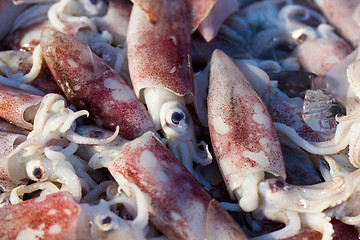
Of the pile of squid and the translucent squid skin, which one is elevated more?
the pile of squid

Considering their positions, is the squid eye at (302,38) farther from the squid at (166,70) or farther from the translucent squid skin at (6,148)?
the translucent squid skin at (6,148)

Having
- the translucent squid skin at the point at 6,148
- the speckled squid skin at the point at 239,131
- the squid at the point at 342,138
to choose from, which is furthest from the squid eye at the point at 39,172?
the squid at the point at 342,138

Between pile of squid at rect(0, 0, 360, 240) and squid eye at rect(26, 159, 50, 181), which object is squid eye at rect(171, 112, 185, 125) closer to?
pile of squid at rect(0, 0, 360, 240)

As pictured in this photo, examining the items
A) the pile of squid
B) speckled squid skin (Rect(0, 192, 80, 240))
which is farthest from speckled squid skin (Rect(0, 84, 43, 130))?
speckled squid skin (Rect(0, 192, 80, 240))

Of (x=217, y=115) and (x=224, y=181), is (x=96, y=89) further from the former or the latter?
(x=224, y=181)

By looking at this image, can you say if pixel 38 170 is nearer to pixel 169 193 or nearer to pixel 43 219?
pixel 43 219

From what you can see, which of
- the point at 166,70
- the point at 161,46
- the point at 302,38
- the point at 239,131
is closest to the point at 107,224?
the point at 239,131
